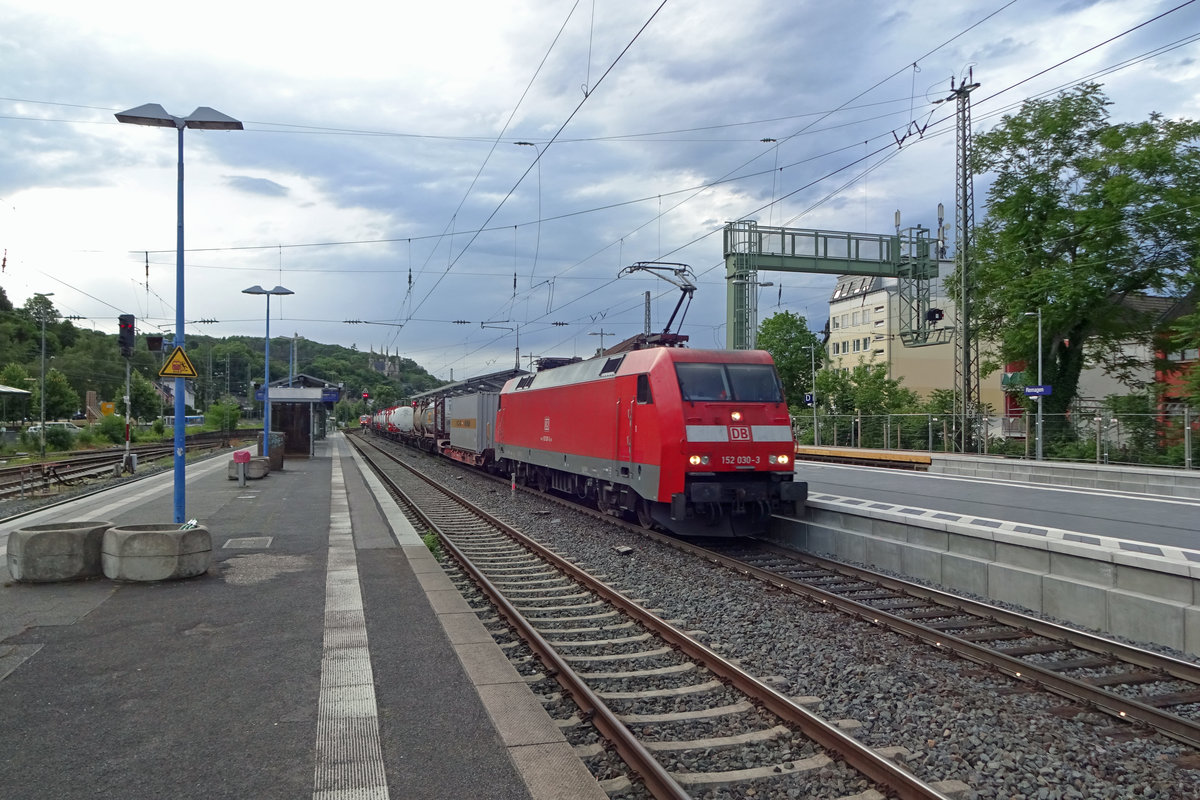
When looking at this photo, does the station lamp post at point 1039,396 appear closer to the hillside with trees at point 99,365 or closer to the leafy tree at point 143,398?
the hillside with trees at point 99,365

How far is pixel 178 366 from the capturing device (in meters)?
11.6

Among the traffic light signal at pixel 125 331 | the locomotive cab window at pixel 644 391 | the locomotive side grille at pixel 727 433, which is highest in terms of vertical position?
the traffic light signal at pixel 125 331

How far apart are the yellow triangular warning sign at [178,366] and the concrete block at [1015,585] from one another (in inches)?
415

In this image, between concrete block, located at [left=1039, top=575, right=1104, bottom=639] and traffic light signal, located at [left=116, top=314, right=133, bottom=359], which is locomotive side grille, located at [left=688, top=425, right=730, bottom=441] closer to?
concrete block, located at [left=1039, top=575, right=1104, bottom=639]

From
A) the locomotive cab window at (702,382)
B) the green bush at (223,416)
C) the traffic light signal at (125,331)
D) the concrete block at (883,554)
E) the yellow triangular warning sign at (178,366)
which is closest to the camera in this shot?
the concrete block at (883,554)

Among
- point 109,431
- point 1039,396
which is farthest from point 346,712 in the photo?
point 109,431

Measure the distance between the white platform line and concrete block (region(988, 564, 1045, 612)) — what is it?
273 inches

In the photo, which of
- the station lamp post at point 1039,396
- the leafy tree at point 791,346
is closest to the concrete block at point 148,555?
the station lamp post at point 1039,396

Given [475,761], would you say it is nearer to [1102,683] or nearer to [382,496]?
[1102,683]

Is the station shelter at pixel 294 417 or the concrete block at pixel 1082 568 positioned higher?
the station shelter at pixel 294 417

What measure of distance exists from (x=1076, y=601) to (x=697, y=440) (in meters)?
5.05

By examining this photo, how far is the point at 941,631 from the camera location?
24.9 feet

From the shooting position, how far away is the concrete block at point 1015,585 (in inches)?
355

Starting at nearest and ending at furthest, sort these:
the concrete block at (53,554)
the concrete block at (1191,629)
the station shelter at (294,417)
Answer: the concrete block at (1191,629) → the concrete block at (53,554) → the station shelter at (294,417)
